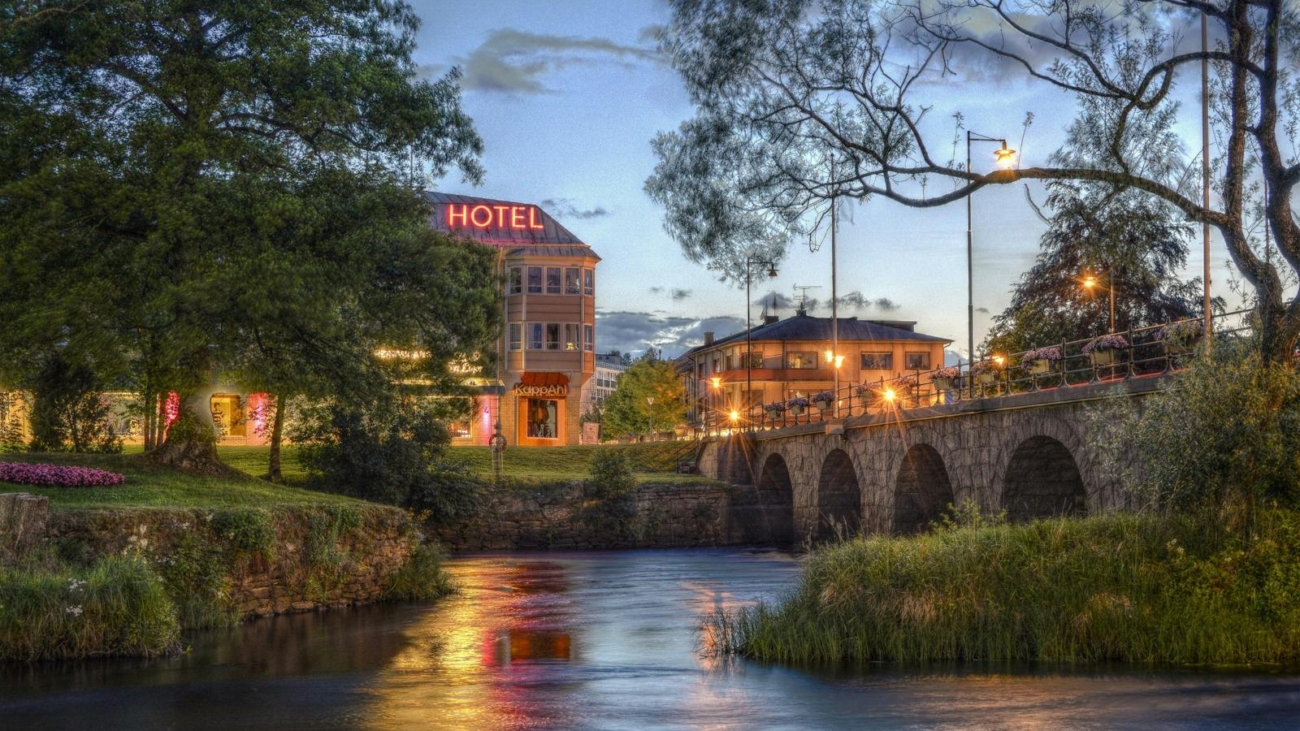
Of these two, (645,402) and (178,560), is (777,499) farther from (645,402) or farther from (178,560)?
(645,402)

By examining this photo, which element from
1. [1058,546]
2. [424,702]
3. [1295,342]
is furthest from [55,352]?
[1295,342]

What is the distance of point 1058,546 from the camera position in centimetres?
1725

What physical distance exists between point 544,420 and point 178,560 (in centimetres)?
4972

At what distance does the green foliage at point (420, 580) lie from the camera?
87.9 feet

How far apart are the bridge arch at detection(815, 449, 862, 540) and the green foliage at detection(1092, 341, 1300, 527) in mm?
28433

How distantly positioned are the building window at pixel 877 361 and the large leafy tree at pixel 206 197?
227 ft

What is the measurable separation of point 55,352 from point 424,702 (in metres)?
17.9

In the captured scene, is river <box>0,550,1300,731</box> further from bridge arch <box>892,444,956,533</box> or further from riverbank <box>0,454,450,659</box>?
bridge arch <box>892,444,956,533</box>

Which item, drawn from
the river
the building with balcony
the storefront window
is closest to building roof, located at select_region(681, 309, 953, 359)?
the building with balcony

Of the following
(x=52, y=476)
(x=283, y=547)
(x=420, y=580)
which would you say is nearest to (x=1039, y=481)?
Result: (x=420, y=580)

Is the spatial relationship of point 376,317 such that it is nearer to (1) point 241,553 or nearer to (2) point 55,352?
(2) point 55,352

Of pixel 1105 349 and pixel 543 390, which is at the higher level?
pixel 543 390

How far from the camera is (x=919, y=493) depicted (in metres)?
38.5

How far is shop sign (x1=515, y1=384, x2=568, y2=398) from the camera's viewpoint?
223ft
